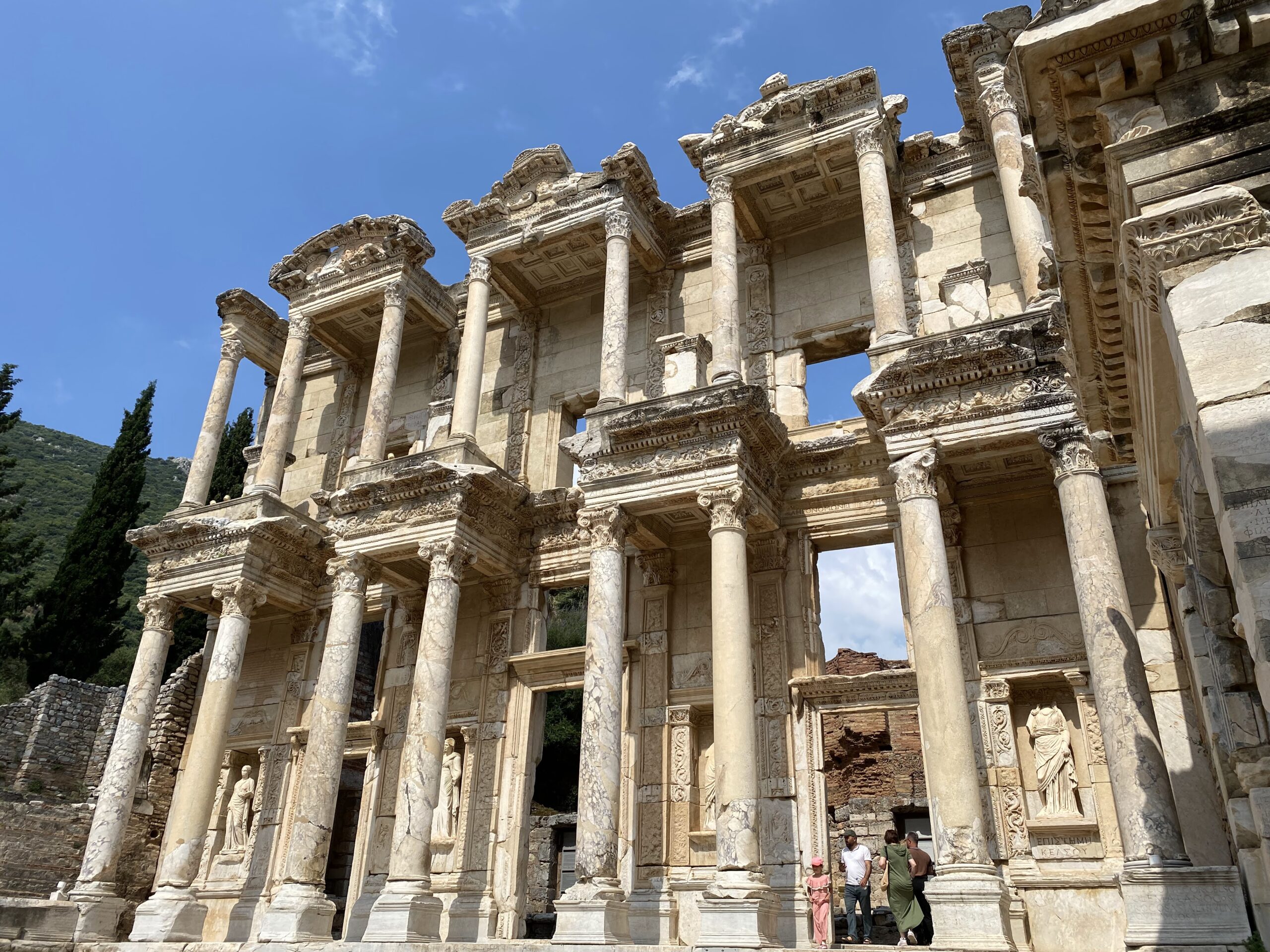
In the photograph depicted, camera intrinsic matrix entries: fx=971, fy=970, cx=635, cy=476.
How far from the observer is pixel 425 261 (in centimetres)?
1981

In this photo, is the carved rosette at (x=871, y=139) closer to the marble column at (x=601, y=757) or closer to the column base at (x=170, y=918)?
the marble column at (x=601, y=757)

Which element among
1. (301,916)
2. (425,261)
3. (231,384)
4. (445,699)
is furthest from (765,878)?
(231,384)

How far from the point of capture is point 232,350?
21.0 m

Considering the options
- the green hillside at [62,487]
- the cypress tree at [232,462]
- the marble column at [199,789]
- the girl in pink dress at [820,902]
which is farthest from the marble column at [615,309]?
the green hillside at [62,487]

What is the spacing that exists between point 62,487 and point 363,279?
46.5 metres

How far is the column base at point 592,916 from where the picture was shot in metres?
11.6

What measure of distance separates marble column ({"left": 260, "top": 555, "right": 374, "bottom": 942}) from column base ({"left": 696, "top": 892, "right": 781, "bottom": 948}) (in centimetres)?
589

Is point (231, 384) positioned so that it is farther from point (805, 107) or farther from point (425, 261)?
point (805, 107)

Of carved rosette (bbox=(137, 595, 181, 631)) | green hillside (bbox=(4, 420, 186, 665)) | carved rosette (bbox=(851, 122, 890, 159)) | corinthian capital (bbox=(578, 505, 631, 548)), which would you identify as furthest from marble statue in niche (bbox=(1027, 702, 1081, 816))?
green hillside (bbox=(4, 420, 186, 665))

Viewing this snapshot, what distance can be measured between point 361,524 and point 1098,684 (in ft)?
37.2

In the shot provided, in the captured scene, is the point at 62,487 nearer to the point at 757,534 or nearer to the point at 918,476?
the point at 757,534

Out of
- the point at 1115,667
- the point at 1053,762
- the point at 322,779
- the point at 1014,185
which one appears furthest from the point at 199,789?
the point at 1014,185

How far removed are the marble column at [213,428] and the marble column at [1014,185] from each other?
15.1 metres

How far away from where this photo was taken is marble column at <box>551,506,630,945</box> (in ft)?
38.7
